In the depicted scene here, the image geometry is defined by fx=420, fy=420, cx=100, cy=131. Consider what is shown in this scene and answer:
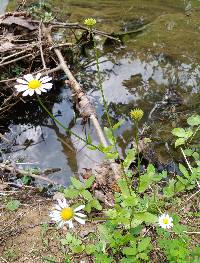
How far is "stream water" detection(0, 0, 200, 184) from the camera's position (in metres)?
3.77

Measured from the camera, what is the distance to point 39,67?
425 centimetres

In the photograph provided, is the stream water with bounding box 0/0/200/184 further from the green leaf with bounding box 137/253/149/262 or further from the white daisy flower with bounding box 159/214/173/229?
the green leaf with bounding box 137/253/149/262

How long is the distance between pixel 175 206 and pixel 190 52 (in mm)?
2399

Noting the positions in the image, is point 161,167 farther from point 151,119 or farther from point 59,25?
point 59,25

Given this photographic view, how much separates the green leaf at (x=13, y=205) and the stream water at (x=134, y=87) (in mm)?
589

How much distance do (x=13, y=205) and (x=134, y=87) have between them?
196 cm

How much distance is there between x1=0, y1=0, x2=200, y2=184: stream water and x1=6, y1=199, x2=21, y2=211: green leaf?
589 millimetres

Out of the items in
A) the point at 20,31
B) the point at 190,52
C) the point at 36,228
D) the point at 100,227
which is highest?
the point at 20,31

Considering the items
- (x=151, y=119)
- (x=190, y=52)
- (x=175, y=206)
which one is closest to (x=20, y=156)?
(x=151, y=119)

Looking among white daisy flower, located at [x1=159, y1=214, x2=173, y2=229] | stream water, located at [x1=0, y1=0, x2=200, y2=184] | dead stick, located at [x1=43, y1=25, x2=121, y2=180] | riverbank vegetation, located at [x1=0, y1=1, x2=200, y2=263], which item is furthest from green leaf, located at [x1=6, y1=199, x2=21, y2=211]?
white daisy flower, located at [x1=159, y1=214, x2=173, y2=229]

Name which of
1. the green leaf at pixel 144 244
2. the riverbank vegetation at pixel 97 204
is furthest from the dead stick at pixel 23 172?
the green leaf at pixel 144 244

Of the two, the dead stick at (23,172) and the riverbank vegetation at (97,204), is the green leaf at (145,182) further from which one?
the dead stick at (23,172)

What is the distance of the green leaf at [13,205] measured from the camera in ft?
9.82

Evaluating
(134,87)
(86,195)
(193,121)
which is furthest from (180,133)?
(134,87)
